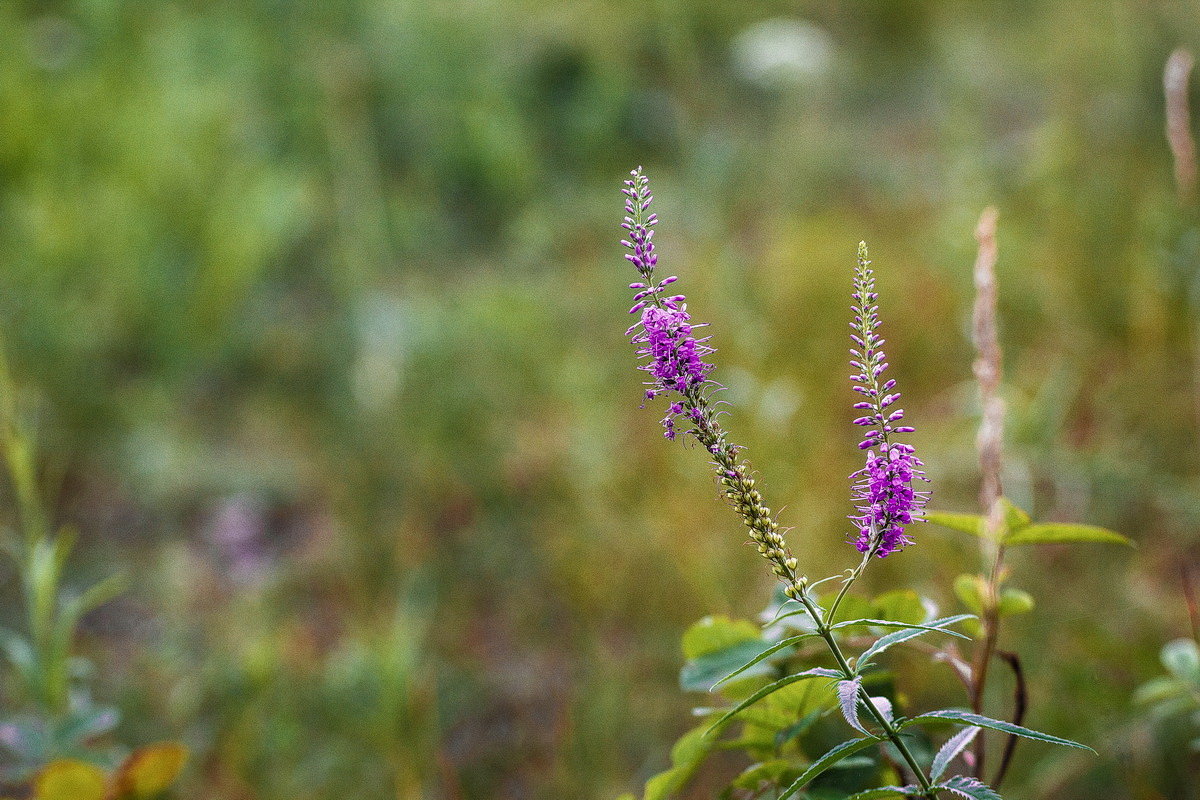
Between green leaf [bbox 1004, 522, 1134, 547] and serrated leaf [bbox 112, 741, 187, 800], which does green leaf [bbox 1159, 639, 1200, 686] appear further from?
serrated leaf [bbox 112, 741, 187, 800]

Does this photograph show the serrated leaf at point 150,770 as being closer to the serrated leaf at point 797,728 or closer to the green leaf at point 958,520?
the serrated leaf at point 797,728

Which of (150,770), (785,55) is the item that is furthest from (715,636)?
(785,55)

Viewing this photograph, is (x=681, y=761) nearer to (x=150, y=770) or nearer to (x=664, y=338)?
(x=664, y=338)

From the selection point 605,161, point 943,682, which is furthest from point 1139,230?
point 605,161

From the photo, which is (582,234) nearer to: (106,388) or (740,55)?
(740,55)

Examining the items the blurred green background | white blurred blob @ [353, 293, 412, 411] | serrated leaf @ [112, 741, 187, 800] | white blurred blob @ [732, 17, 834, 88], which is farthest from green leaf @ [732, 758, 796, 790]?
white blurred blob @ [732, 17, 834, 88]
